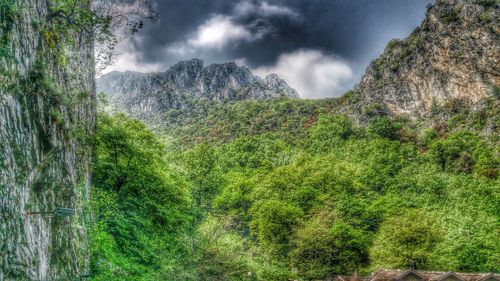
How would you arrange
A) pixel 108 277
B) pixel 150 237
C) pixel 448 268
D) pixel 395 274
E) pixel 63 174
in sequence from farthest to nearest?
pixel 448 268 < pixel 395 274 < pixel 150 237 < pixel 108 277 < pixel 63 174

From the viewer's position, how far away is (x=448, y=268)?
35375mm

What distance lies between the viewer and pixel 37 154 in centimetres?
812

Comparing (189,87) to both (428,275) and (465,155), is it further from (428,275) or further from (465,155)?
(428,275)

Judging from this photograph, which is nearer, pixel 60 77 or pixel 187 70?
pixel 60 77

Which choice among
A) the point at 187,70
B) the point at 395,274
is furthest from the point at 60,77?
the point at 187,70

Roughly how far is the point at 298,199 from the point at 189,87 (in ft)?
372

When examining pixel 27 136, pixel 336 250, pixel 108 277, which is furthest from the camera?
pixel 336 250

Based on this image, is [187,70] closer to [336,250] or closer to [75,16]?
[336,250]

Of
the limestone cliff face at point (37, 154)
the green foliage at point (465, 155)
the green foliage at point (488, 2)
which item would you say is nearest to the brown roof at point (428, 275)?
the limestone cliff face at point (37, 154)

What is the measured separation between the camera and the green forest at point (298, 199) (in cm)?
1862

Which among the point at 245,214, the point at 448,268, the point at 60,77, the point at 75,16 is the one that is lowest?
the point at 448,268

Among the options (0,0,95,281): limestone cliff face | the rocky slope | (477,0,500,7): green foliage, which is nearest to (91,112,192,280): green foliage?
(0,0,95,281): limestone cliff face

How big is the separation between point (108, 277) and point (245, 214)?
35618mm

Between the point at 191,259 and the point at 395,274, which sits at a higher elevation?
the point at 191,259
